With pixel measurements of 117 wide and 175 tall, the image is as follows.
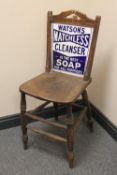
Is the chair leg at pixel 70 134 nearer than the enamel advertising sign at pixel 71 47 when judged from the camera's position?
Yes

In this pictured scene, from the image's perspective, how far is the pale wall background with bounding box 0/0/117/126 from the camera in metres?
1.48

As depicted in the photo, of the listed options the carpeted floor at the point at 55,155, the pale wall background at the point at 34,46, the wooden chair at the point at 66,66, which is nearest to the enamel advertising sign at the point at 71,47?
the wooden chair at the point at 66,66

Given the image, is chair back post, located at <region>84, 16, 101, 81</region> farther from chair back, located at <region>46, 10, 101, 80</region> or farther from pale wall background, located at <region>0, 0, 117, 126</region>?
pale wall background, located at <region>0, 0, 117, 126</region>

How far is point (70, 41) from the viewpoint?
147 cm

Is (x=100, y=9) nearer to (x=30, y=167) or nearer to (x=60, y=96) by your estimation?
(x=60, y=96)

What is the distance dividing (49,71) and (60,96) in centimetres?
36

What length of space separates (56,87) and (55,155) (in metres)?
0.47

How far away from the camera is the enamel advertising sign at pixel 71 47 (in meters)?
1.42

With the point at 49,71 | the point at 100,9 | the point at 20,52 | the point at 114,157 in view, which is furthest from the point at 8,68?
the point at 114,157

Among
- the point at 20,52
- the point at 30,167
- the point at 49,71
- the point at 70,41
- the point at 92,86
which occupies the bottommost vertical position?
the point at 30,167

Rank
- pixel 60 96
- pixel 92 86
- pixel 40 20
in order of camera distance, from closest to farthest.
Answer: pixel 60 96
pixel 40 20
pixel 92 86

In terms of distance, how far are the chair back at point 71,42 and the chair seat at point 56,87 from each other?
6cm

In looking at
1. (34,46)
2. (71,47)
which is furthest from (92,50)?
(34,46)

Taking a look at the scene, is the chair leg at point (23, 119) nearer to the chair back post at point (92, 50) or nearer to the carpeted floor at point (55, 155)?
the carpeted floor at point (55, 155)
